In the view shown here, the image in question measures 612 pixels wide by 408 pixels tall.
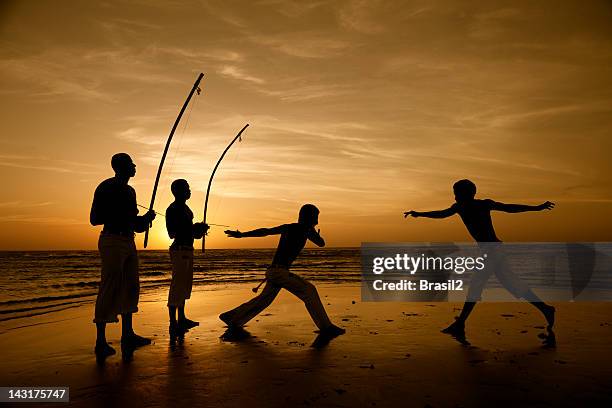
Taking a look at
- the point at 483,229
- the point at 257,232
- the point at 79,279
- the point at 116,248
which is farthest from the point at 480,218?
the point at 79,279

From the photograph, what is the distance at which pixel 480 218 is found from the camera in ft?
25.5

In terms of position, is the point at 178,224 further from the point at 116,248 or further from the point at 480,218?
the point at 480,218

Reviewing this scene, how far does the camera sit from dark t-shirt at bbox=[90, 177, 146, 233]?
652 cm

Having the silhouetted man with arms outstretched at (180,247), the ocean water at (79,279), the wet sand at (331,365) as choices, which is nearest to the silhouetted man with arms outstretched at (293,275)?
the wet sand at (331,365)

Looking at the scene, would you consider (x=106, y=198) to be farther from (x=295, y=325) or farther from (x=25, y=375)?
(x=295, y=325)

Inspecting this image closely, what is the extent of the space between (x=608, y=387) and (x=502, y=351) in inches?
72.5

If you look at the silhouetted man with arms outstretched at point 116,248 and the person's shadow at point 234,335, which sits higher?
the silhouetted man with arms outstretched at point 116,248

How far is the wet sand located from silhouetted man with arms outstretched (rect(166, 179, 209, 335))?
0.54m

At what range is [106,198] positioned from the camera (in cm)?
655

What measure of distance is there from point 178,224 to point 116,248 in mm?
1662

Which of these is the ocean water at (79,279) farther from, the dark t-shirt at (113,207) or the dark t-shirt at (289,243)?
the dark t-shirt at (289,243)

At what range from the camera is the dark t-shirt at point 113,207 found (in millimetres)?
6516

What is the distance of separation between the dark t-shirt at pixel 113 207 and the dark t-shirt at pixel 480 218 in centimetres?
494

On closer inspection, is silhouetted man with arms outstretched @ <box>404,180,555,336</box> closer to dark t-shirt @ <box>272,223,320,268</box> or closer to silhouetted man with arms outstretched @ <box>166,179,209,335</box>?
dark t-shirt @ <box>272,223,320,268</box>
